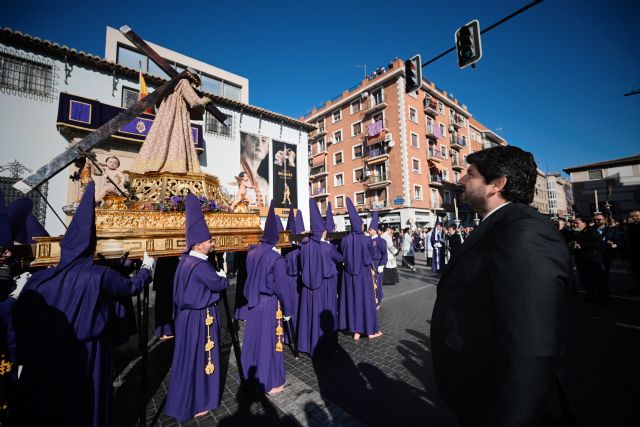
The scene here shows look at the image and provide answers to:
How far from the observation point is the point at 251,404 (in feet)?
11.1

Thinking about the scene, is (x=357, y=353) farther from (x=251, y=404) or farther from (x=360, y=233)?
(x=360, y=233)

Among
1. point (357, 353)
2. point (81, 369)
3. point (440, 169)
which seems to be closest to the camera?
point (81, 369)

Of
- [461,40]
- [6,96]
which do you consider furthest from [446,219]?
[6,96]

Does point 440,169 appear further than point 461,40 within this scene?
Yes

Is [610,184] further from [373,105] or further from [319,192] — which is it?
Answer: [319,192]

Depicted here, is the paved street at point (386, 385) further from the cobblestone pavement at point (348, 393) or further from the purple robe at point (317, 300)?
the purple robe at point (317, 300)

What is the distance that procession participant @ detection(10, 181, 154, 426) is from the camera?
7.31 ft

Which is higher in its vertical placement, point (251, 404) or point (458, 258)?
point (458, 258)

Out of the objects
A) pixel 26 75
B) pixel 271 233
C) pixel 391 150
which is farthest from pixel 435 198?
pixel 26 75

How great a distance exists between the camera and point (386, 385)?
3604 mm

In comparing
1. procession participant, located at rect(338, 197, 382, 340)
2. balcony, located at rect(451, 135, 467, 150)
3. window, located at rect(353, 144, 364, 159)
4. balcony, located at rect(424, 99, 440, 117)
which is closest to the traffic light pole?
procession participant, located at rect(338, 197, 382, 340)

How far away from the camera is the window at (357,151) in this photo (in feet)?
105

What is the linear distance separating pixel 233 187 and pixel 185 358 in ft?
45.8

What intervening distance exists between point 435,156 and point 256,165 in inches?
945
